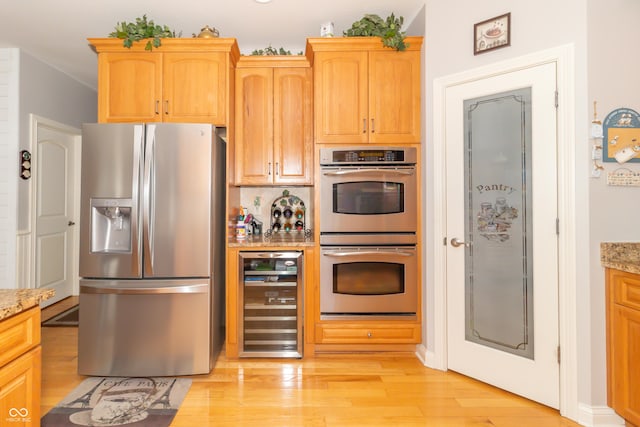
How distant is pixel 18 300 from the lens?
4.38ft

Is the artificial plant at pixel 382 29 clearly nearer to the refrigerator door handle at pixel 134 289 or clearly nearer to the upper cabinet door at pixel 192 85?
the upper cabinet door at pixel 192 85

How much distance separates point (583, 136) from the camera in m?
2.05

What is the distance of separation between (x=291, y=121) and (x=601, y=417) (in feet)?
9.40

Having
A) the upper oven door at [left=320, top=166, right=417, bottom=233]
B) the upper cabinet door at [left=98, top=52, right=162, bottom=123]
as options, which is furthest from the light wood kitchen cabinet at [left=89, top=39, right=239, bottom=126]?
the upper oven door at [left=320, top=166, right=417, bottom=233]

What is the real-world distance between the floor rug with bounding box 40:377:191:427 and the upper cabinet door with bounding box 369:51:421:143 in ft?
7.51

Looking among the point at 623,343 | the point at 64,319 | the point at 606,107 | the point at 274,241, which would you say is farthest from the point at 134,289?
the point at 606,107

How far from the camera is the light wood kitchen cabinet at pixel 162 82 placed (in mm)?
2811

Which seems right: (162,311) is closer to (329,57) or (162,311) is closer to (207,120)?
(207,120)

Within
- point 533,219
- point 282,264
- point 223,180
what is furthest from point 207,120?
point 533,219

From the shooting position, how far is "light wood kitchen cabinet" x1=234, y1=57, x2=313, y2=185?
10.2ft

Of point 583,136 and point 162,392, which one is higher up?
point 583,136

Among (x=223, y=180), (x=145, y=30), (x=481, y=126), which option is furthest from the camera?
(x=223, y=180)

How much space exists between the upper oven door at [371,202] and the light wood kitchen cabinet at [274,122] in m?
0.43

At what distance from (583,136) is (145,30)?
10.0ft
